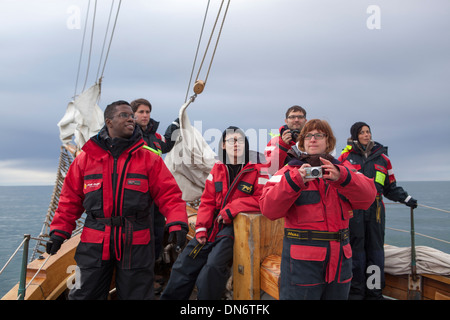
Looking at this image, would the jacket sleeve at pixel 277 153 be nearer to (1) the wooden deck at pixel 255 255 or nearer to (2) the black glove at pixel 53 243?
(1) the wooden deck at pixel 255 255

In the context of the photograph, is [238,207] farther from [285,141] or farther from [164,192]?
[285,141]

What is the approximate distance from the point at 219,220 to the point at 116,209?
0.95 meters

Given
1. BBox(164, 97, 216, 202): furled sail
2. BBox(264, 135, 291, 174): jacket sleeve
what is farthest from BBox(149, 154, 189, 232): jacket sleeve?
BBox(164, 97, 216, 202): furled sail

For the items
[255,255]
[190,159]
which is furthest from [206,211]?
[190,159]

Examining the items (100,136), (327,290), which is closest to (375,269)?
(327,290)

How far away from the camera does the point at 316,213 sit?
2.19 m

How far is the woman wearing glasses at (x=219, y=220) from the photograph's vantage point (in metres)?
2.85

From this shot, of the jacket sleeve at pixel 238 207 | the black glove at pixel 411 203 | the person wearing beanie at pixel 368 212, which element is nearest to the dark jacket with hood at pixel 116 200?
the jacket sleeve at pixel 238 207

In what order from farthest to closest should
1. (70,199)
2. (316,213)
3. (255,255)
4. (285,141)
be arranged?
1. (285,141)
2. (255,255)
3. (70,199)
4. (316,213)

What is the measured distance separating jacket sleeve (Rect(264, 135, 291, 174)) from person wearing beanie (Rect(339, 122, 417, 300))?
0.55 metres

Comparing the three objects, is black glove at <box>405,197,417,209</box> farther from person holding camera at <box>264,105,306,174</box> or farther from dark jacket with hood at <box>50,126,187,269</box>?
dark jacket with hood at <box>50,126,187,269</box>

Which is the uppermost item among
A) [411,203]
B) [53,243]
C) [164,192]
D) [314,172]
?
[314,172]
